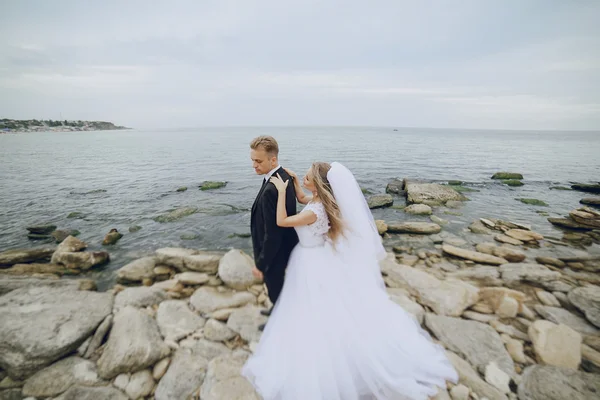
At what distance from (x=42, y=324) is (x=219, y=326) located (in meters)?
2.76

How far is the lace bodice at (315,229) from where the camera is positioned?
364 cm

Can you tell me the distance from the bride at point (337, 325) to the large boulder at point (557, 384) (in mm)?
1051

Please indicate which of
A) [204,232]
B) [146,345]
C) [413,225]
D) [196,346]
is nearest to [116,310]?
[146,345]

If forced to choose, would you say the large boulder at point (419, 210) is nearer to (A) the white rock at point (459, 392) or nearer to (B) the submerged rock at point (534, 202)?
(B) the submerged rock at point (534, 202)

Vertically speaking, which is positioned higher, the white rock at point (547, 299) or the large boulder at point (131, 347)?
the large boulder at point (131, 347)

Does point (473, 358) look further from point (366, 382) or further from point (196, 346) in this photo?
point (196, 346)

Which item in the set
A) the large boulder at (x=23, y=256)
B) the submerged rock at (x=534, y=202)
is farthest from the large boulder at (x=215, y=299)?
the submerged rock at (x=534, y=202)

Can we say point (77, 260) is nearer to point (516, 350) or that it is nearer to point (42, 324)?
point (42, 324)

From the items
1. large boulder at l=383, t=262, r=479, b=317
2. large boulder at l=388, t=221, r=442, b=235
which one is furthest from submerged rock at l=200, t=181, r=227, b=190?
large boulder at l=383, t=262, r=479, b=317

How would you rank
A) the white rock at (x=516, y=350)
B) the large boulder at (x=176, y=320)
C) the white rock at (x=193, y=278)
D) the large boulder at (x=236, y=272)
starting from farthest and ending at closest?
the white rock at (x=193, y=278) → the large boulder at (x=236, y=272) → the large boulder at (x=176, y=320) → the white rock at (x=516, y=350)

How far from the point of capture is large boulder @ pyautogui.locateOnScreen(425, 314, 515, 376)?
12.7 ft

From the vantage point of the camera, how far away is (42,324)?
4035 millimetres

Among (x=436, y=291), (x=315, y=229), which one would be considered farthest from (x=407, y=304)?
(x=315, y=229)

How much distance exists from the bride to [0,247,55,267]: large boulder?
32.5ft
